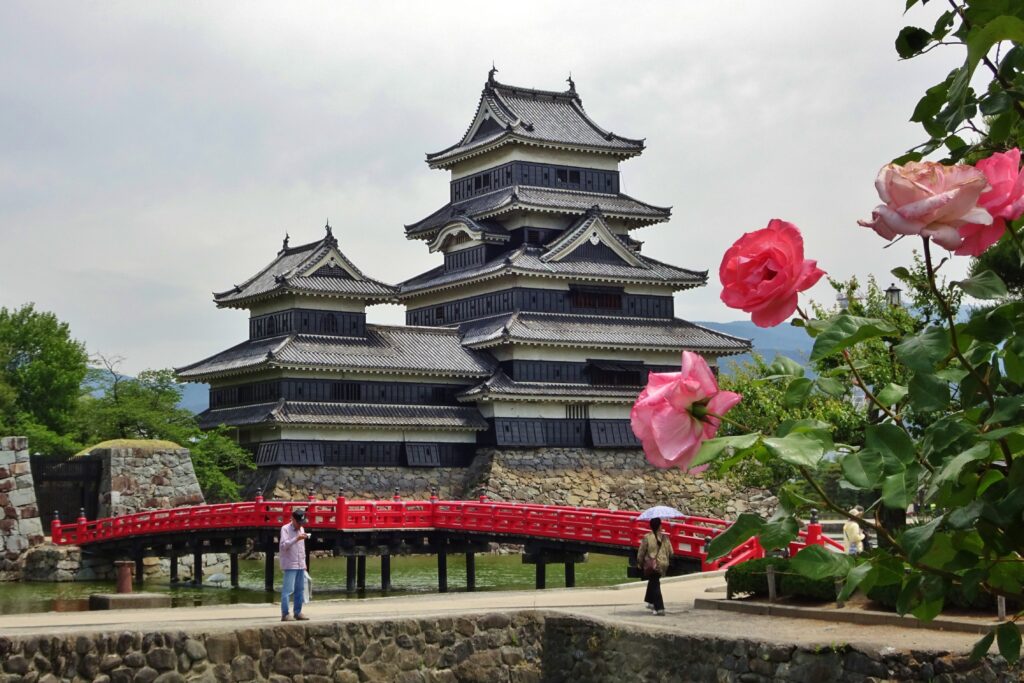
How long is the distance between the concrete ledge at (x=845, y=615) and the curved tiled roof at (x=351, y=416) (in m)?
31.7

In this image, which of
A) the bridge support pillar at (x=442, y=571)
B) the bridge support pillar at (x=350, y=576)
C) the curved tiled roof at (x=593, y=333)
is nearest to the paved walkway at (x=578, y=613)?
the bridge support pillar at (x=442, y=571)

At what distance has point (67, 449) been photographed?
162 feet

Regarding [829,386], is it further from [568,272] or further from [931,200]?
[568,272]

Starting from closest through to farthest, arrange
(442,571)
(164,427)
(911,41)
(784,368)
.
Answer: (784,368), (911,41), (442,571), (164,427)

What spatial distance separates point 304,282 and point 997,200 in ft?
162

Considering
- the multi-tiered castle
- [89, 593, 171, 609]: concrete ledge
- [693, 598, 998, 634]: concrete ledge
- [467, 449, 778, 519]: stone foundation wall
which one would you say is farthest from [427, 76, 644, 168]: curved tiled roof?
[693, 598, 998, 634]: concrete ledge

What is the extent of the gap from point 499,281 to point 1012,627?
52377 mm

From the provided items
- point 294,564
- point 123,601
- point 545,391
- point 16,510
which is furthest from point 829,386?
point 545,391

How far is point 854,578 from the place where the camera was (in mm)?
3566

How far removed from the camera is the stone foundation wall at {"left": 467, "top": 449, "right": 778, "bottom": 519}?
5312cm

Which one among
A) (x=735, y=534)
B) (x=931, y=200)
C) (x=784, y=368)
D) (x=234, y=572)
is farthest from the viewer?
(x=234, y=572)

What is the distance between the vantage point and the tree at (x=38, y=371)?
55.1m

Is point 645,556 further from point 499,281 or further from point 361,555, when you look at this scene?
point 499,281

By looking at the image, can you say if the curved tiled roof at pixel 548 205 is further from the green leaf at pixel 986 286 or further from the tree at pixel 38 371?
the green leaf at pixel 986 286
